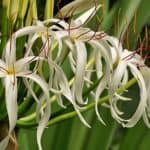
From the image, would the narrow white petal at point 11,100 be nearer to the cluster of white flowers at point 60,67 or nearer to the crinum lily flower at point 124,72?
the cluster of white flowers at point 60,67

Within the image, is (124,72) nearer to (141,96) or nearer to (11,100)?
(141,96)

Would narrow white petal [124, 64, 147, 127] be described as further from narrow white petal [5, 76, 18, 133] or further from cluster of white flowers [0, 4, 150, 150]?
narrow white petal [5, 76, 18, 133]

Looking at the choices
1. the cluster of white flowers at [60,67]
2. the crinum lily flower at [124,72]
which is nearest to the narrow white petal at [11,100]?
the cluster of white flowers at [60,67]

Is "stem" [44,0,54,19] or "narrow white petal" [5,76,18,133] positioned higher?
"stem" [44,0,54,19]

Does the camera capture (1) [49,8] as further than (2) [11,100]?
Yes

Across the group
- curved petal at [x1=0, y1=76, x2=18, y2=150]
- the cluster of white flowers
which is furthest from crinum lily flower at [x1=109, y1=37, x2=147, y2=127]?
curved petal at [x1=0, y1=76, x2=18, y2=150]

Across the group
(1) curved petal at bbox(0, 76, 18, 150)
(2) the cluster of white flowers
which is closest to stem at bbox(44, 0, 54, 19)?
(2) the cluster of white flowers

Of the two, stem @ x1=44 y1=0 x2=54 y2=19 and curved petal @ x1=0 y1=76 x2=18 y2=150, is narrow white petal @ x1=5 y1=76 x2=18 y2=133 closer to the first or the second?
curved petal @ x1=0 y1=76 x2=18 y2=150

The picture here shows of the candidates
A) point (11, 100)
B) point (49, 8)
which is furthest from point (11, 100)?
point (49, 8)

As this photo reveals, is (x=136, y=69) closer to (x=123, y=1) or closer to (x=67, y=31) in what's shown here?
(x=67, y=31)
